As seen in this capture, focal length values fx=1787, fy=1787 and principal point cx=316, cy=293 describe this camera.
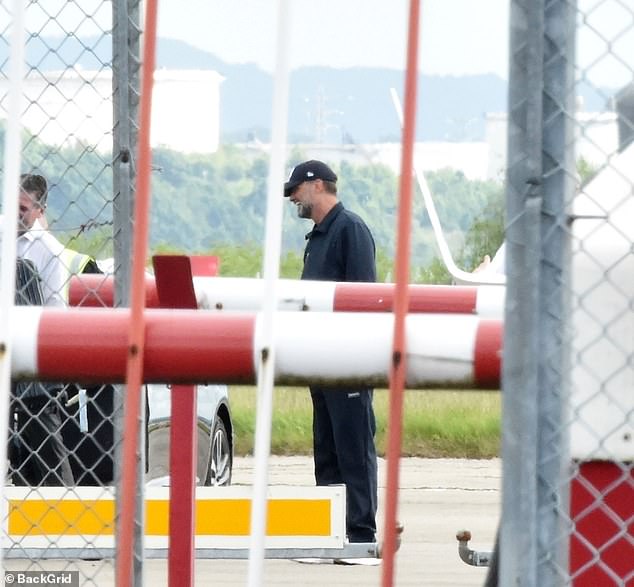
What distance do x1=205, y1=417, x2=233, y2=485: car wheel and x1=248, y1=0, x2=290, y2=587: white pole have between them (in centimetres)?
622

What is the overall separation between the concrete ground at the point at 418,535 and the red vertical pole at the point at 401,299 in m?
3.12

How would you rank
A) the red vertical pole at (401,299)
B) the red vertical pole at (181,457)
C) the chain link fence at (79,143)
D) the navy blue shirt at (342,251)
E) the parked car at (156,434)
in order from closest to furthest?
the red vertical pole at (401,299) → the red vertical pole at (181,457) → the chain link fence at (79,143) → the parked car at (156,434) → the navy blue shirt at (342,251)

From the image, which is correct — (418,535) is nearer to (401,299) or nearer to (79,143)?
(79,143)

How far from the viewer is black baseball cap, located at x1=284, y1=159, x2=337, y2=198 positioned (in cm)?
883

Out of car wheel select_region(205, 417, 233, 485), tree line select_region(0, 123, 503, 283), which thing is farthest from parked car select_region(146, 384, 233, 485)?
tree line select_region(0, 123, 503, 283)

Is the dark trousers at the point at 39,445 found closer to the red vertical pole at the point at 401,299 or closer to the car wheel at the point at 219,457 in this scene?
the car wheel at the point at 219,457

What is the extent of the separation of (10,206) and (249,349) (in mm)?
476

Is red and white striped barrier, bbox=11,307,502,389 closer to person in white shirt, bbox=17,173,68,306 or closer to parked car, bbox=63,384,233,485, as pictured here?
person in white shirt, bbox=17,173,68,306

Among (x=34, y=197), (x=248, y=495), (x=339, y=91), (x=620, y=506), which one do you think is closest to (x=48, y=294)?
(x=34, y=197)

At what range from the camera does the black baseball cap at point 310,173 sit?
29.0ft

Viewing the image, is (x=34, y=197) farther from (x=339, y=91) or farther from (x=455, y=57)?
(x=455, y=57)

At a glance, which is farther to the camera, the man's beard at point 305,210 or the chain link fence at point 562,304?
the man's beard at point 305,210

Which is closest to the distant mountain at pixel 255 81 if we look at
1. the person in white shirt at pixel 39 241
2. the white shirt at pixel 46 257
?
the person in white shirt at pixel 39 241

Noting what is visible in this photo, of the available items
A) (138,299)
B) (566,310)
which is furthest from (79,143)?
(566,310)
